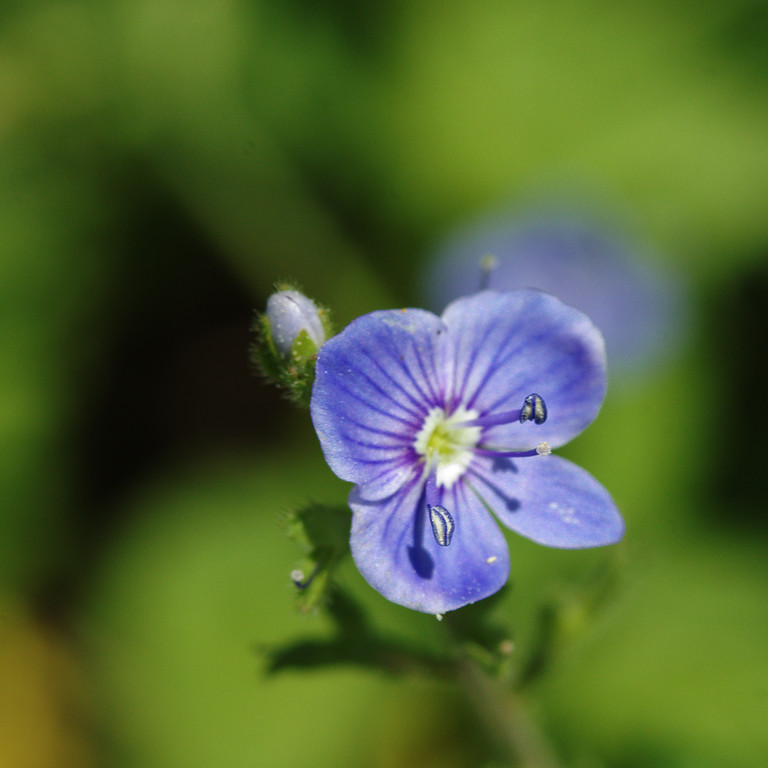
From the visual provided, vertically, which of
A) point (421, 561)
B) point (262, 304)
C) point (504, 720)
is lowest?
point (504, 720)

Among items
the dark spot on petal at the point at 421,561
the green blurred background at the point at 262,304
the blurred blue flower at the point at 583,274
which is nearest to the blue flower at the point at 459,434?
the dark spot on petal at the point at 421,561

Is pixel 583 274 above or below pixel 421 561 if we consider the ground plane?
above

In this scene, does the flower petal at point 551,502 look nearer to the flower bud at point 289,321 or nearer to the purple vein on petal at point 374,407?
the purple vein on petal at point 374,407

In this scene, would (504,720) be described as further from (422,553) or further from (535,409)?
(535,409)

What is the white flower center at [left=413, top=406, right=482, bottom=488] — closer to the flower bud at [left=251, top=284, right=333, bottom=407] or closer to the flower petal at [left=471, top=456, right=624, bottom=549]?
the flower petal at [left=471, top=456, right=624, bottom=549]

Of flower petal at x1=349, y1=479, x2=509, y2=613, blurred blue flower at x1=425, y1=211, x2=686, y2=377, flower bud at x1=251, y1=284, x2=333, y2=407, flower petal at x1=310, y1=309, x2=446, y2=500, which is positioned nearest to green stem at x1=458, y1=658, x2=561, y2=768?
flower petal at x1=349, y1=479, x2=509, y2=613

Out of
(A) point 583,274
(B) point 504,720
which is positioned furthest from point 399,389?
(A) point 583,274

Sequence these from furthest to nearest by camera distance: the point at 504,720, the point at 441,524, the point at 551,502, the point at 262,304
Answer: the point at 262,304
the point at 504,720
the point at 551,502
the point at 441,524
